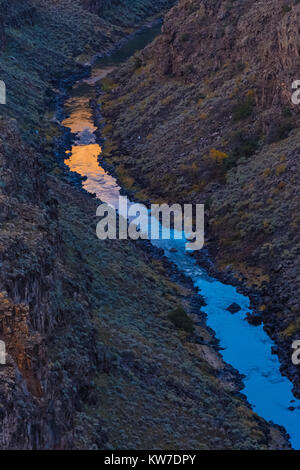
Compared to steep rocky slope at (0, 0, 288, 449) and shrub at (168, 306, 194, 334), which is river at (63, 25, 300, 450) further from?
shrub at (168, 306, 194, 334)

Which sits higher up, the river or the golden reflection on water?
the golden reflection on water

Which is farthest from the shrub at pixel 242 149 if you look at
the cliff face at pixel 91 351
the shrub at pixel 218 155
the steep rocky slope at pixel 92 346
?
the cliff face at pixel 91 351

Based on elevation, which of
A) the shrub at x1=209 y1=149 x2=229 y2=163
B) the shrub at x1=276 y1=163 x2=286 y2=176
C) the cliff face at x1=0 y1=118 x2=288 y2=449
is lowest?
the cliff face at x1=0 y1=118 x2=288 y2=449

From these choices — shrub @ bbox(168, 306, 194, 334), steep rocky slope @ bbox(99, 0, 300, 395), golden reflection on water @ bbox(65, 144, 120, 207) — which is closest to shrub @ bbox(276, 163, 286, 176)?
steep rocky slope @ bbox(99, 0, 300, 395)

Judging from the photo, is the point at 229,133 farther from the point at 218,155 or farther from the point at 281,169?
the point at 281,169

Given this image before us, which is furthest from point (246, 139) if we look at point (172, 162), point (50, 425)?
point (50, 425)

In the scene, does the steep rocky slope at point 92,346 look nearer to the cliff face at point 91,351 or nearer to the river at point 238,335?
the cliff face at point 91,351

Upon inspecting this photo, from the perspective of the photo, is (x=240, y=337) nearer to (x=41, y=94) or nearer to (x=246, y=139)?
(x=246, y=139)
